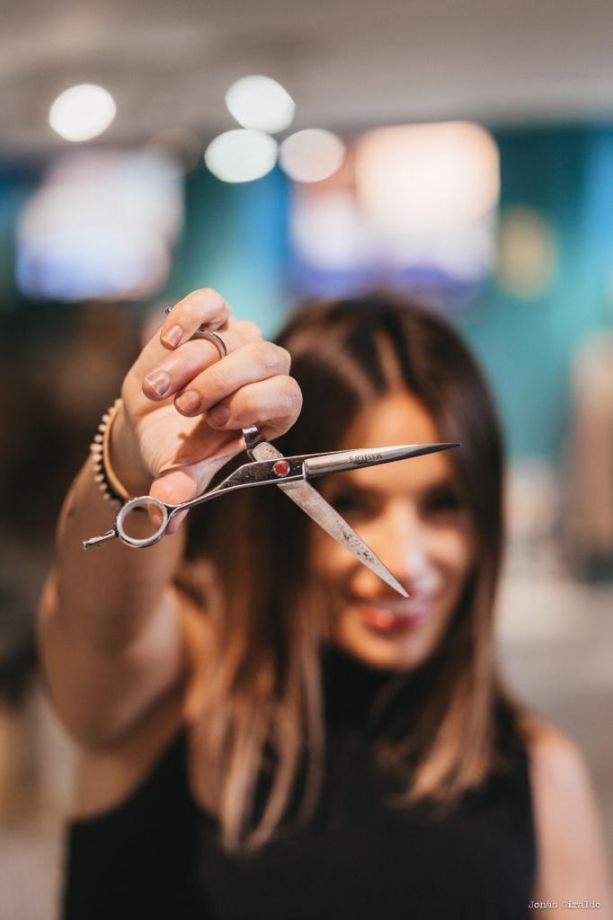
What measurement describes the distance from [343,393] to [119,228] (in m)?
0.99

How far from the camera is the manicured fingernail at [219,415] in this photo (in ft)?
0.92

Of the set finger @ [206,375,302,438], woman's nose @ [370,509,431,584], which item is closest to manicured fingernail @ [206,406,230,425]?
finger @ [206,375,302,438]

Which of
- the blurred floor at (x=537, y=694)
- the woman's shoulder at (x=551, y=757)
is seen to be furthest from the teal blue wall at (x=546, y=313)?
the woman's shoulder at (x=551, y=757)

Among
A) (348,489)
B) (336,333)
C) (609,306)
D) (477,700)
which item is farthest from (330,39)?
(609,306)

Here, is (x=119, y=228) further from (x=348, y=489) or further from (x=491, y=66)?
(x=348, y=489)

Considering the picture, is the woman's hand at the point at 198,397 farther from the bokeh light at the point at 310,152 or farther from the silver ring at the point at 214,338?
the bokeh light at the point at 310,152

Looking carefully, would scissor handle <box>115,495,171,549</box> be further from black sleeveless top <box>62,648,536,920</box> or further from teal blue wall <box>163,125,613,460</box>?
teal blue wall <box>163,125,613,460</box>

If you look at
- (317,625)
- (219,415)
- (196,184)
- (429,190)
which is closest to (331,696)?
(317,625)

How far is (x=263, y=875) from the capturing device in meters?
0.56

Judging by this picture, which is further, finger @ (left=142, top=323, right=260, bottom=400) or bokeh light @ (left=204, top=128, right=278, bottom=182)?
bokeh light @ (left=204, top=128, right=278, bottom=182)

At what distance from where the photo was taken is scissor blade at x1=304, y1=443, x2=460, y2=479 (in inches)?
11.6

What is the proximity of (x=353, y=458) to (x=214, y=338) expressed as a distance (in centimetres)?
6

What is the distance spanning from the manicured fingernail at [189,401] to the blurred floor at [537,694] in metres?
0.37

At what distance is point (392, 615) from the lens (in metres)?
0.54
